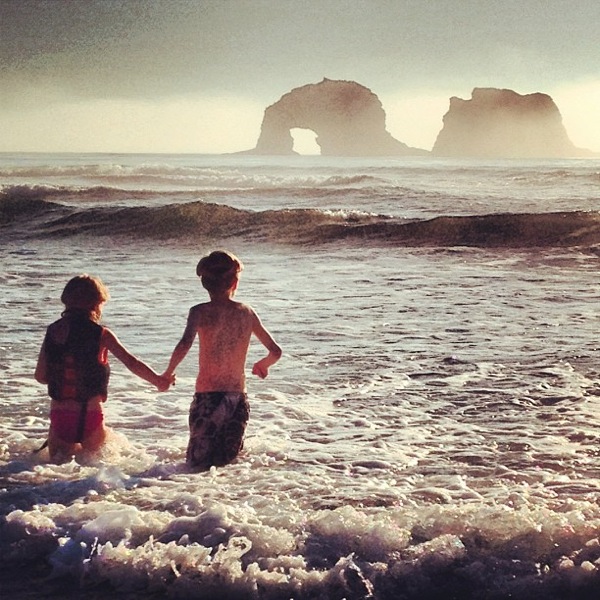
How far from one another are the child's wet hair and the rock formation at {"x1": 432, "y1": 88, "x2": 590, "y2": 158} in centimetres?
11660

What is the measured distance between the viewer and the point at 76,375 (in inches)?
151

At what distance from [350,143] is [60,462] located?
132160 millimetres

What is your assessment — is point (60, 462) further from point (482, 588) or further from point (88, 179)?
point (88, 179)

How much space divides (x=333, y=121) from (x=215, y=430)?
135801mm

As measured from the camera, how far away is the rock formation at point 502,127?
11762 cm

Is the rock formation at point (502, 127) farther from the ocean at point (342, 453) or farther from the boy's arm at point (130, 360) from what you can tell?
the boy's arm at point (130, 360)

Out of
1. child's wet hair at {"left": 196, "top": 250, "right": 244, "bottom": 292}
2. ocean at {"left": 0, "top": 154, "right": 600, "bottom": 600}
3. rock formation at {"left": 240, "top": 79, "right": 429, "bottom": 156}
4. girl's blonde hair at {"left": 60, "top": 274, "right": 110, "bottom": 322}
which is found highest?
rock formation at {"left": 240, "top": 79, "right": 429, "bottom": 156}

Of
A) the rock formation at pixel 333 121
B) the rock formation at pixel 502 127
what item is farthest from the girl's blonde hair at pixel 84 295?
the rock formation at pixel 333 121

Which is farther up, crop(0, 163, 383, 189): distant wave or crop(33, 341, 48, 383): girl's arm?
crop(0, 163, 383, 189): distant wave

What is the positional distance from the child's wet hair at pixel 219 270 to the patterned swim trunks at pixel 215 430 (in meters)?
0.51

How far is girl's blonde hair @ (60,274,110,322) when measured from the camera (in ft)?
12.6

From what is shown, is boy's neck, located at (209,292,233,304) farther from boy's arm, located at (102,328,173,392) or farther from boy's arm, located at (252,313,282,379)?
boy's arm, located at (102,328,173,392)

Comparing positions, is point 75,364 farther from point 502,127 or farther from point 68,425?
point 502,127

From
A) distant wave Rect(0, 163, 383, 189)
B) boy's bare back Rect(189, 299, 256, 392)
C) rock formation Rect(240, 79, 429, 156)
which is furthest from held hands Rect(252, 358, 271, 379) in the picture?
rock formation Rect(240, 79, 429, 156)
